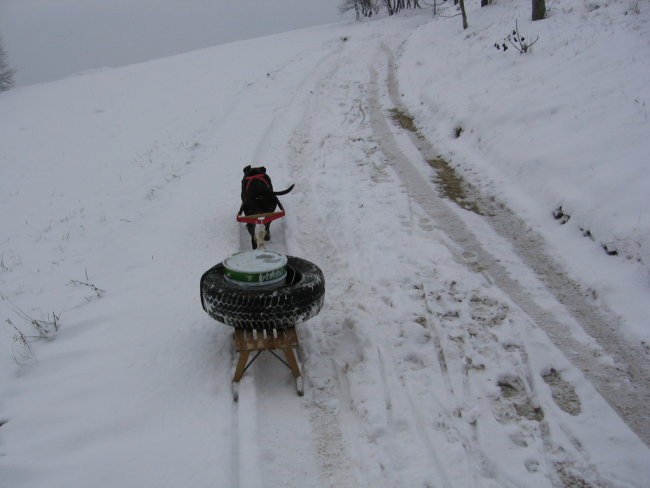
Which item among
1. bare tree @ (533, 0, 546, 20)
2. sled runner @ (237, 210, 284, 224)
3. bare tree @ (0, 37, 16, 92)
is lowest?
sled runner @ (237, 210, 284, 224)

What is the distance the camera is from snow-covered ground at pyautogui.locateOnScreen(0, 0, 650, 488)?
303cm

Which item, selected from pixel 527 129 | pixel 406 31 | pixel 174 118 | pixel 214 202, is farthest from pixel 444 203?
pixel 406 31

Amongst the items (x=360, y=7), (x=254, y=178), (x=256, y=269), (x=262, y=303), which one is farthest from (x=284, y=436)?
(x=360, y=7)

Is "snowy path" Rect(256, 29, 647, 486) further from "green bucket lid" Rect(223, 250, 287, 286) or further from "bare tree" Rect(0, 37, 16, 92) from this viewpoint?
"bare tree" Rect(0, 37, 16, 92)

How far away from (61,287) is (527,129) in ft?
25.5

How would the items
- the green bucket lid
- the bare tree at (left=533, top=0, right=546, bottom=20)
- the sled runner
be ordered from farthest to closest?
the bare tree at (left=533, top=0, right=546, bottom=20)
the sled runner
the green bucket lid

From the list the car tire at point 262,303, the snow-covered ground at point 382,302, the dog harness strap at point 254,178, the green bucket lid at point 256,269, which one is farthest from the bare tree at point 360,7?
the car tire at point 262,303

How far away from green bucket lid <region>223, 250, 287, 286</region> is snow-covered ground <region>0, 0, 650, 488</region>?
0.75 metres

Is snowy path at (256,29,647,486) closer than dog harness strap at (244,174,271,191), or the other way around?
snowy path at (256,29,647,486)

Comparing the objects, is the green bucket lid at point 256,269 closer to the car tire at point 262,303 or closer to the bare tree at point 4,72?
the car tire at point 262,303

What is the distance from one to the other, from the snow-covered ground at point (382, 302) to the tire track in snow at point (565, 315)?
2 cm

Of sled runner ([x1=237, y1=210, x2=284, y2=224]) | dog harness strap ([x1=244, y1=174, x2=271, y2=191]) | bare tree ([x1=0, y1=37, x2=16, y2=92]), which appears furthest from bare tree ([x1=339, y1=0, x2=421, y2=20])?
sled runner ([x1=237, y1=210, x2=284, y2=224])

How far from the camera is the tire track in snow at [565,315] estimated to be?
3350 millimetres

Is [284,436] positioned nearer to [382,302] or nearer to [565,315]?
[382,302]
